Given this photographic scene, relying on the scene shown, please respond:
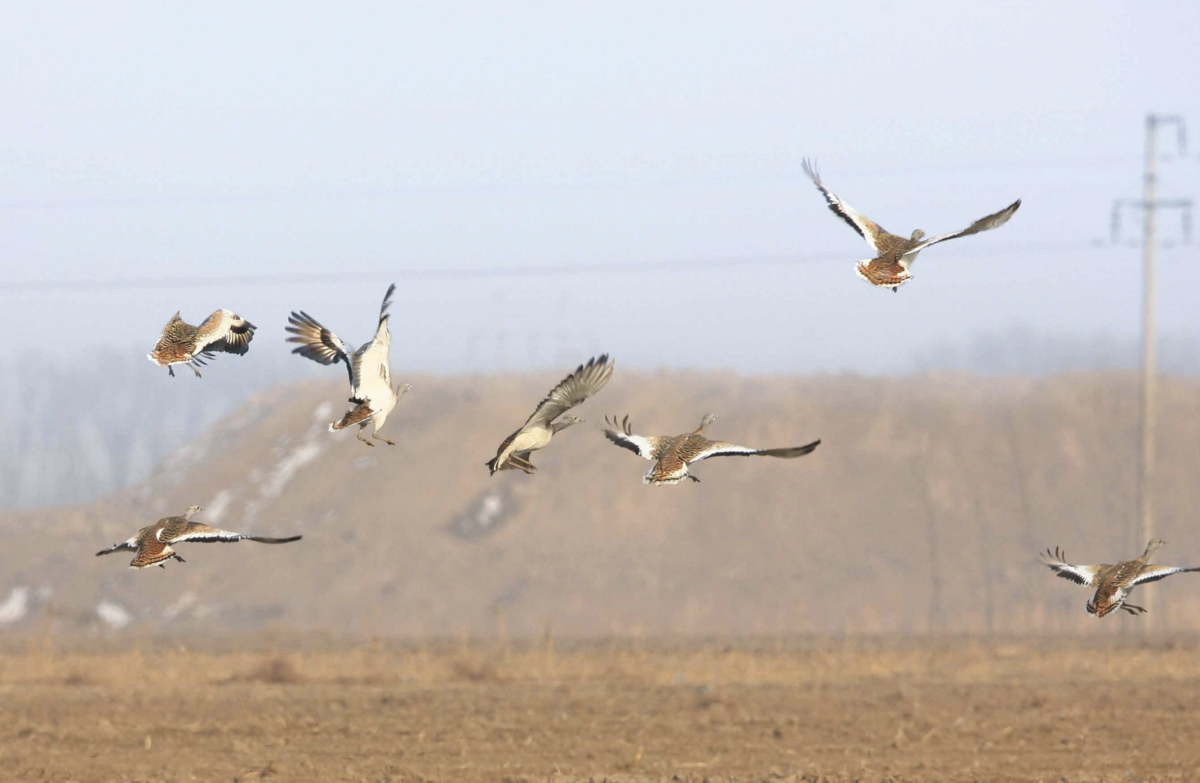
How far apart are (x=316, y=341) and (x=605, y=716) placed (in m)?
13.6

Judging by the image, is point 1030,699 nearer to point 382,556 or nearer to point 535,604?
point 535,604

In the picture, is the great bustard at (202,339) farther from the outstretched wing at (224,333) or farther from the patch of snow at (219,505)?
the patch of snow at (219,505)

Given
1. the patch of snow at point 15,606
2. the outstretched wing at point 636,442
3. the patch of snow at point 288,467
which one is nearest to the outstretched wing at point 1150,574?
the outstretched wing at point 636,442

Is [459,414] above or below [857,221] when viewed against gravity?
above

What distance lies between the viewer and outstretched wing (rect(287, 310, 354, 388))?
7.30 m

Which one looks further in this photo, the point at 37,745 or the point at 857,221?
the point at 37,745

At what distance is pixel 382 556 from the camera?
5391 centimetres

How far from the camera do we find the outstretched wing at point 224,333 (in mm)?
6913

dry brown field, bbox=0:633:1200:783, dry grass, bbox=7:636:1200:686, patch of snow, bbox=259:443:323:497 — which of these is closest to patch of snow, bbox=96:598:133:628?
patch of snow, bbox=259:443:323:497

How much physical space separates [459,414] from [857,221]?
5904 cm

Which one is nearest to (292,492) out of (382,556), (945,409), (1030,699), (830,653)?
(382,556)

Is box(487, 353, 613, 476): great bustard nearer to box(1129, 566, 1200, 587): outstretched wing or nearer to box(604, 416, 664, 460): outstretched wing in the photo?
box(604, 416, 664, 460): outstretched wing

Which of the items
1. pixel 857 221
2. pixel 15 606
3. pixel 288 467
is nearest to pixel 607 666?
pixel 857 221

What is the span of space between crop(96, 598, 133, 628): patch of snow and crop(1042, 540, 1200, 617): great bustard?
44034 mm
